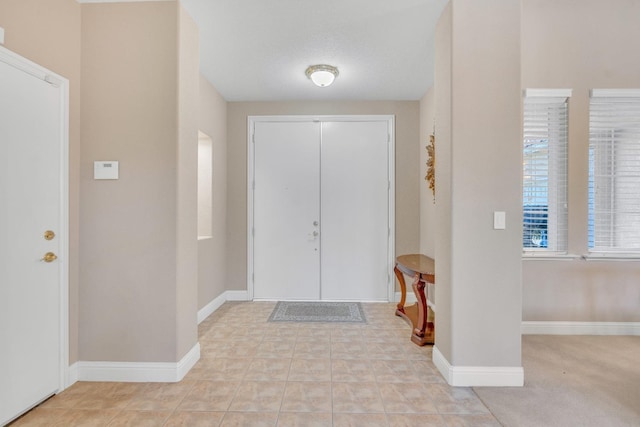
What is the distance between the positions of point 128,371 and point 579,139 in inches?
172

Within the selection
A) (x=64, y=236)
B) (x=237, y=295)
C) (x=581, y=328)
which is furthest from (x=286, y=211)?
(x=581, y=328)

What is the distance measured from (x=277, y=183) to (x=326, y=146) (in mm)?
812

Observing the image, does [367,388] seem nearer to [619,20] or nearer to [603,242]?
[603,242]

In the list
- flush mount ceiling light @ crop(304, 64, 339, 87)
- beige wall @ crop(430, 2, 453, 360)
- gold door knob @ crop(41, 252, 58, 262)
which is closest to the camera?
gold door knob @ crop(41, 252, 58, 262)

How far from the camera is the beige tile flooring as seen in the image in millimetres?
1819

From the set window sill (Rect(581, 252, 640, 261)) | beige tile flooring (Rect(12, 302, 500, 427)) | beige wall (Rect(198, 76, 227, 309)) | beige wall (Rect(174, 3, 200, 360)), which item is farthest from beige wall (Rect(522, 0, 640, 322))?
beige wall (Rect(198, 76, 227, 309))

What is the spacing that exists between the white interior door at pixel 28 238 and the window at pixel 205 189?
164 centimetres

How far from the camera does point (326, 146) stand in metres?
4.16

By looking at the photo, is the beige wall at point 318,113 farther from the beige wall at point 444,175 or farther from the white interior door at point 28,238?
the white interior door at point 28,238

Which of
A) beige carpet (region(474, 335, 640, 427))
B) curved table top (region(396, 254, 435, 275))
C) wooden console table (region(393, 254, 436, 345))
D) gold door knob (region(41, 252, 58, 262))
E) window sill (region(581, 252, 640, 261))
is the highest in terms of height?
gold door knob (region(41, 252, 58, 262))

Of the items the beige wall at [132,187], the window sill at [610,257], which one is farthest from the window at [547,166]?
the beige wall at [132,187]

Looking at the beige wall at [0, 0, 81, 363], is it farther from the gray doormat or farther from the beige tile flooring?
the gray doormat

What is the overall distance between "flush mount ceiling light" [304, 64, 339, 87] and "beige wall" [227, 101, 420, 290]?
0.92 m

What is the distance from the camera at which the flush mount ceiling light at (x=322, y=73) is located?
10.3 ft
